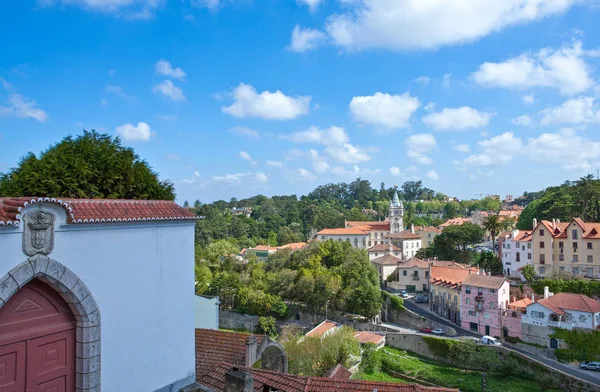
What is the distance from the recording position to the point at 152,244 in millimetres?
7102

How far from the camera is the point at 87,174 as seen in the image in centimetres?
834

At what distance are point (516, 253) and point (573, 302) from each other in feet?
39.3

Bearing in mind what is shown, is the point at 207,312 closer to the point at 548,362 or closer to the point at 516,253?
the point at 548,362

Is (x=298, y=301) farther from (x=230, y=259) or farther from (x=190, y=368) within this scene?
(x=190, y=368)

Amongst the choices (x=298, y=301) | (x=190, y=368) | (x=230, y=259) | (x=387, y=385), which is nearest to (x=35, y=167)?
(x=190, y=368)

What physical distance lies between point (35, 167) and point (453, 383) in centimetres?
2857

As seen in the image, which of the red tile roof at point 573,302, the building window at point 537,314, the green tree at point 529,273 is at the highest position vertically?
the green tree at point 529,273

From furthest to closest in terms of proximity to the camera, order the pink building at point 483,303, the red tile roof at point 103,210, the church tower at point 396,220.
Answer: the church tower at point 396,220 → the pink building at point 483,303 → the red tile roof at point 103,210

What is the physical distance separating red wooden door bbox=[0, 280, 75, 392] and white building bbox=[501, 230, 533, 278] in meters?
43.4

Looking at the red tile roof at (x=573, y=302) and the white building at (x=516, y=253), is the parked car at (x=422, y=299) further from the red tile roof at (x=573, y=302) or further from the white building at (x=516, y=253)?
the red tile roof at (x=573, y=302)

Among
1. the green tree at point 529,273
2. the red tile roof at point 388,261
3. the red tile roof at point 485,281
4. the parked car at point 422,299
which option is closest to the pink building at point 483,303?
the red tile roof at point 485,281

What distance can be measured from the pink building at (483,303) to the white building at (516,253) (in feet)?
26.2

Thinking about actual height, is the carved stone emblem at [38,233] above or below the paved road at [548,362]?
above

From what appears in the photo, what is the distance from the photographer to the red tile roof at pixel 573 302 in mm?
30094
